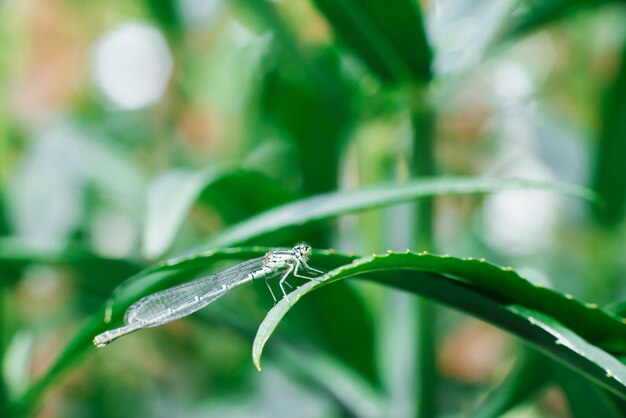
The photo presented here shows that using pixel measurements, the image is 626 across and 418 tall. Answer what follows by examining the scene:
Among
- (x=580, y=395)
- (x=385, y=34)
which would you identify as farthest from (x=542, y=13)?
(x=580, y=395)

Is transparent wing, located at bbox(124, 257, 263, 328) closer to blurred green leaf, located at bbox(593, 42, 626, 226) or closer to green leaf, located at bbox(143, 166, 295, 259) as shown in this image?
green leaf, located at bbox(143, 166, 295, 259)

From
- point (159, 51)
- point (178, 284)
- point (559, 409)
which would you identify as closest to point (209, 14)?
point (159, 51)

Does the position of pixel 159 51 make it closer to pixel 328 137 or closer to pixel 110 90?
pixel 110 90

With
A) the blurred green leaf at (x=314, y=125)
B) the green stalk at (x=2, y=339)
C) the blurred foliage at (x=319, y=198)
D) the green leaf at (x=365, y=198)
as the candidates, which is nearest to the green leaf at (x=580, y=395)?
the blurred foliage at (x=319, y=198)

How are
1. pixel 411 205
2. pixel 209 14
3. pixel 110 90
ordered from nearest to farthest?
1. pixel 411 205
2. pixel 209 14
3. pixel 110 90

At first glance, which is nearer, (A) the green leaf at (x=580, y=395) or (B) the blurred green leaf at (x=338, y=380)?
(A) the green leaf at (x=580, y=395)

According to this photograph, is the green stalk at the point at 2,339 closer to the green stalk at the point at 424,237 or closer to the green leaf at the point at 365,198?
the green leaf at the point at 365,198

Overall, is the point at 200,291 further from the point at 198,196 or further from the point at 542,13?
the point at 542,13
